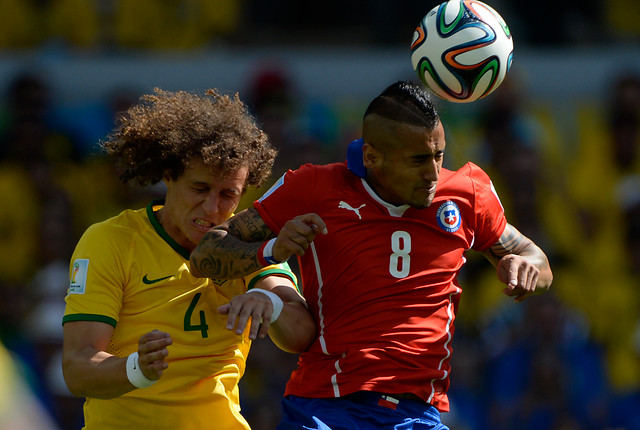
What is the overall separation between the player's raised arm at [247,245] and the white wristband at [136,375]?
0.46 meters

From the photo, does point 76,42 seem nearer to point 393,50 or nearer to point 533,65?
point 393,50

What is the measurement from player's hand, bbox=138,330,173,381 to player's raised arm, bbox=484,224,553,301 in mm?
1331

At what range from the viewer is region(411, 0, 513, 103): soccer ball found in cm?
437

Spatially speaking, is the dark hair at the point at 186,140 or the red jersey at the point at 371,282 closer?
the red jersey at the point at 371,282

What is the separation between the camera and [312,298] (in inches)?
173

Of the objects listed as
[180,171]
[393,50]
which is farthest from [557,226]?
[180,171]

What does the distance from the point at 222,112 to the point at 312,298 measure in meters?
0.89

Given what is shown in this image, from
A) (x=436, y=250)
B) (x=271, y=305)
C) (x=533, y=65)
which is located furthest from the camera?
(x=533, y=65)

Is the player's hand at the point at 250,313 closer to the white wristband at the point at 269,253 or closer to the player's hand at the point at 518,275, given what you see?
the white wristband at the point at 269,253

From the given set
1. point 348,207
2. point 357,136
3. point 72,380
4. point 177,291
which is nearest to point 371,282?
point 348,207

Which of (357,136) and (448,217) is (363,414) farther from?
(357,136)

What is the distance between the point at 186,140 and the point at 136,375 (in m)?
1.02

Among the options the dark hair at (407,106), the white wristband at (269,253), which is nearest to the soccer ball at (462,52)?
the dark hair at (407,106)

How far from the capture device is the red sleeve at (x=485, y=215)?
451 centimetres
